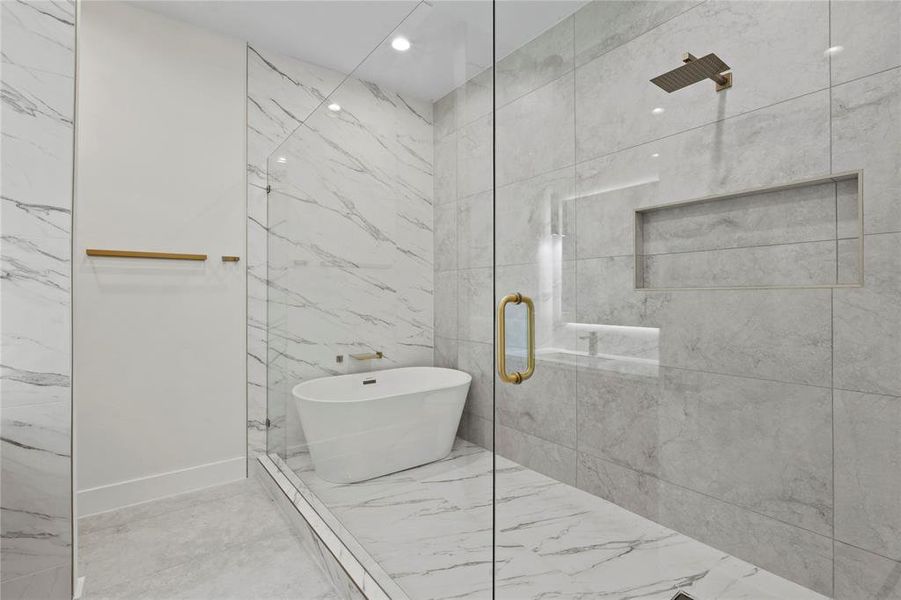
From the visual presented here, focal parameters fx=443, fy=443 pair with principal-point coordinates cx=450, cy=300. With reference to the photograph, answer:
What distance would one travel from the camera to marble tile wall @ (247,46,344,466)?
279 centimetres

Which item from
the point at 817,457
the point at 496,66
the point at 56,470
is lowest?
the point at 56,470

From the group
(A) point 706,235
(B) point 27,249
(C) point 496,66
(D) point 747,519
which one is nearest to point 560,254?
(A) point 706,235

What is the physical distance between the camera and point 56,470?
1.57 m

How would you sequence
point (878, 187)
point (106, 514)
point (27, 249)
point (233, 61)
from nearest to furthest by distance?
point (878, 187) → point (27, 249) → point (106, 514) → point (233, 61)

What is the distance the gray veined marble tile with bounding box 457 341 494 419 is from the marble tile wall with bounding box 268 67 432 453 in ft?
0.59

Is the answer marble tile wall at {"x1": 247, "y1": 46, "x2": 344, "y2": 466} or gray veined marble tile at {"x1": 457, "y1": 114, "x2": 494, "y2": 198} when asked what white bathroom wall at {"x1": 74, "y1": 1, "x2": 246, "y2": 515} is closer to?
marble tile wall at {"x1": 247, "y1": 46, "x2": 344, "y2": 466}

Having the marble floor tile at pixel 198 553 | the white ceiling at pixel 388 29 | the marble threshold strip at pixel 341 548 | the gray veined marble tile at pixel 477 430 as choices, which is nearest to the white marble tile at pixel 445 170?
the white ceiling at pixel 388 29

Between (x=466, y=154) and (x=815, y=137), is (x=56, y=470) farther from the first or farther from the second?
(x=815, y=137)

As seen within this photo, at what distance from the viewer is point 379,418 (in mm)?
1748

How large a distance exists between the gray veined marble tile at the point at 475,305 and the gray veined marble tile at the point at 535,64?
0.49 metres

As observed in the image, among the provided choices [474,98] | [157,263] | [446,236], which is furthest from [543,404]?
[157,263]

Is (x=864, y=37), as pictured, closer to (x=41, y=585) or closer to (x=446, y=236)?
(x=446, y=236)

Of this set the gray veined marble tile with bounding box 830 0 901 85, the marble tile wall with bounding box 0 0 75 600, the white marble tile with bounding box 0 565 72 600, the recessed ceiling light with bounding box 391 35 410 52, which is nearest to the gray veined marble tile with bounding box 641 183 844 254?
the gray veined marble tile with bounding box 830 0 901 85

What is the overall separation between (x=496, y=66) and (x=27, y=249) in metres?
1.69
